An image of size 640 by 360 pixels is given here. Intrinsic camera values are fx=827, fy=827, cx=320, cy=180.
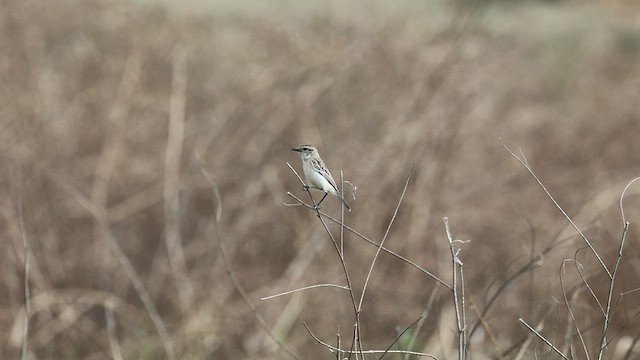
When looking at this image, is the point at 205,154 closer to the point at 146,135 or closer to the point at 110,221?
the point at 146,135

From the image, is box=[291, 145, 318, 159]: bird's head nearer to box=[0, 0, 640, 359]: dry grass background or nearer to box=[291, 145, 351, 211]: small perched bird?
box=[291, 145, 351, 211]: small perched bird

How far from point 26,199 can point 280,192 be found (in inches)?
77.3

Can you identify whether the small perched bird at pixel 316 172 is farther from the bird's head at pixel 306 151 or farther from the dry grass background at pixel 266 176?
the dry grass background at pixel 266 176

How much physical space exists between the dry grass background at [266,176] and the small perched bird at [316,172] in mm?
2181

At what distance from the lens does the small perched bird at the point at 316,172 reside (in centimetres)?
311

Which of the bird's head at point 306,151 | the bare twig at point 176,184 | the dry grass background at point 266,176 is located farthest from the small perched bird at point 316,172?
the bare twig at point 176,184

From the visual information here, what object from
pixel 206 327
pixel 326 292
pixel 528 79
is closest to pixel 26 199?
pixel 206 327

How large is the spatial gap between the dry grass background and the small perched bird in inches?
85.9

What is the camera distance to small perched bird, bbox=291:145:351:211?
3109mm

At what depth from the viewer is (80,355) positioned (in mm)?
5789

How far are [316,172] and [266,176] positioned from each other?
3595 mm

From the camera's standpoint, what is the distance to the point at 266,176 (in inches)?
266

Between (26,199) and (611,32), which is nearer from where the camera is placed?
(26,199)

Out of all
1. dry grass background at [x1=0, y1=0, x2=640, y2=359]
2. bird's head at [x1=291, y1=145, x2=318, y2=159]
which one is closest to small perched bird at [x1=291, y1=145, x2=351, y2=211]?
bird's head at [x1=291, y1=145, x2=318, y2=159]
